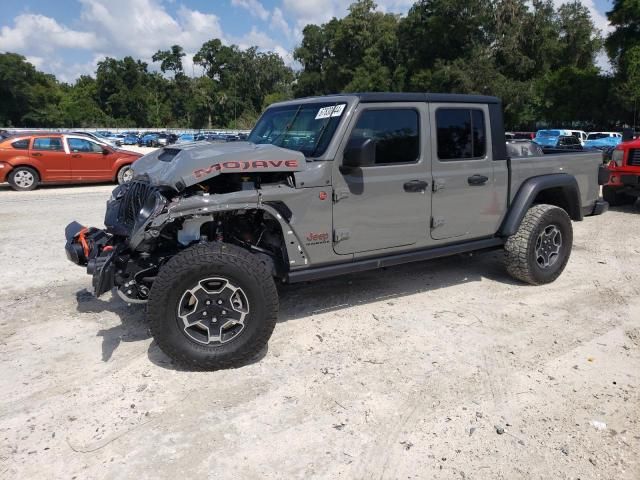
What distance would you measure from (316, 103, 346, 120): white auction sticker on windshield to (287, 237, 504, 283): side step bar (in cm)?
122

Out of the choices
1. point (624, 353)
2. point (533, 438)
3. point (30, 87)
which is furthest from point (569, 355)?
point (30, 87)

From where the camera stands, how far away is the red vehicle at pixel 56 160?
13.5m

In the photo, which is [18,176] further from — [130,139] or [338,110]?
[130,139]

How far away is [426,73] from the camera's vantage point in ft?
155

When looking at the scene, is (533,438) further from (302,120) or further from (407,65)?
(407,65)

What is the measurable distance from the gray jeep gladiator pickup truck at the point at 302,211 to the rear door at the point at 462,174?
0.05 ft

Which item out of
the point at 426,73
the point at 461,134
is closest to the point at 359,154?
the point at 461,134

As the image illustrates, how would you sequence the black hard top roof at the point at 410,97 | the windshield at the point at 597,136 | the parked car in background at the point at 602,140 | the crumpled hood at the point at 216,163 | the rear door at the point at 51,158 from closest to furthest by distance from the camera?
the crumpled hood at the point at 216,163
the black hard top roof at the point at 410,97
the rear door at the point at 51,158
the parked car in background at the point at 602,140
the windshield at the point at 597,136

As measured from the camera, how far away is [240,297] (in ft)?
12.1

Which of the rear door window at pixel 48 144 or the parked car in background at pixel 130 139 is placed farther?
the parked car in background at pixel 130 139

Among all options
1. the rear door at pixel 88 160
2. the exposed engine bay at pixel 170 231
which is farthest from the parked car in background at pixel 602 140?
the exposed engine bay at pixel 170 231

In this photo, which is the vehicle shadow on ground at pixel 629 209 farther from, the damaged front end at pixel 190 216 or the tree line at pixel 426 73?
the tree line at pixel 426 73

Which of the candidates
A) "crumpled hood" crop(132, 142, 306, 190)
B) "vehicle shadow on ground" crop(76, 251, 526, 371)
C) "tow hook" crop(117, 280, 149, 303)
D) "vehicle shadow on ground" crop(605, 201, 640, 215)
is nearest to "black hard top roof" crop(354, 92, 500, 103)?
"crumpled hood" crop(132, 142, 306, 190)

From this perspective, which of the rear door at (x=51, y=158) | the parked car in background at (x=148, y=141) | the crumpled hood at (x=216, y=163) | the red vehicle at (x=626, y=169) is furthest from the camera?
the parked car in background at (x=148, y=141)
